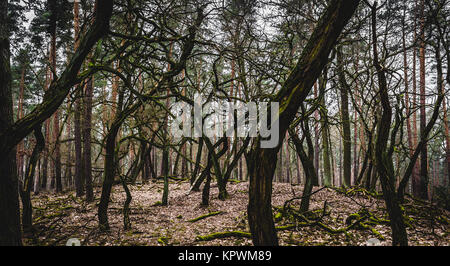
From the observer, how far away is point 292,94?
8.41 feet

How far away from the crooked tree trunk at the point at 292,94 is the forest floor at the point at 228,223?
6.92 feet

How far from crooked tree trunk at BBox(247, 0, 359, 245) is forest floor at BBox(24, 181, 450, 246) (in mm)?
2110

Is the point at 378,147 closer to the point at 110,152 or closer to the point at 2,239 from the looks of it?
the point at 110,152

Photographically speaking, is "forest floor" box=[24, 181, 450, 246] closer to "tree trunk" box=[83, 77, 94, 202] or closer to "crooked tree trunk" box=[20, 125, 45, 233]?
"crooked tree trunk" box=[20, 125, 45, 233]

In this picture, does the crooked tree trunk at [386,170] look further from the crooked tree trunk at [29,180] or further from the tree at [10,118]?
the crooked tree trunk at [29,180]

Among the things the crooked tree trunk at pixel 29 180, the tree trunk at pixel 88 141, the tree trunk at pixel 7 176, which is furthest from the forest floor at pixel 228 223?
the tree trunk at pixel 7 176

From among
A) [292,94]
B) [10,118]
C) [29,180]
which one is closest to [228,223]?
[29,180]

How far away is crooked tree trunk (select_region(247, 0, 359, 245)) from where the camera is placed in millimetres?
2428

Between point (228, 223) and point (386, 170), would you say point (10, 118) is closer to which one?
point (228, 223)

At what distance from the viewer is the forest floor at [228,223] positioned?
5.07m

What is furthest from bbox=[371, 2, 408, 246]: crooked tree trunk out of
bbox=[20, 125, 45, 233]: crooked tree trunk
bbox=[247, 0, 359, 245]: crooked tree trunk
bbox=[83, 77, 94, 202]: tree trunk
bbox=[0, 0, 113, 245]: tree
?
bbox=[83, 77, 94, 202]: tree trunk

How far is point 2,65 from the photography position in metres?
3.17

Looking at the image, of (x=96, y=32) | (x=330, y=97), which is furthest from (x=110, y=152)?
(x=330, y=97)
